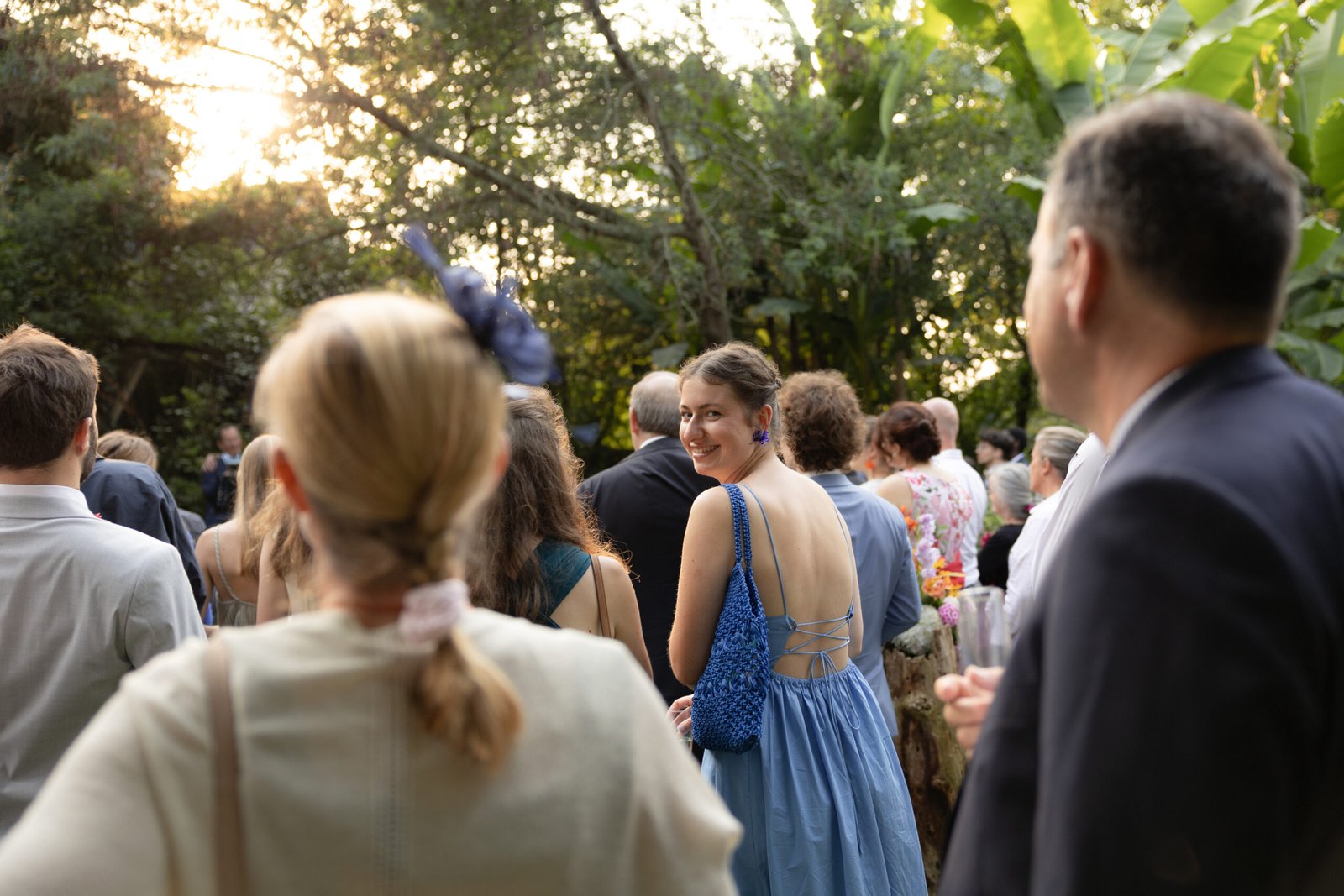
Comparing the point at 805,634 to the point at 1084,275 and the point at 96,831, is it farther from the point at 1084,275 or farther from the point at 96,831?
the point at 96,831

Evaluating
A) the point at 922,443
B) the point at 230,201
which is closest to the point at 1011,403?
the point at 230,201

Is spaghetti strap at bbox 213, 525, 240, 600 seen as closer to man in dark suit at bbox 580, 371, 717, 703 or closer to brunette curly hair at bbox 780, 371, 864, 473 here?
man in dark suit at bbox 580, 371, 717, 703

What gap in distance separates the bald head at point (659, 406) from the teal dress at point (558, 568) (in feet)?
7.11

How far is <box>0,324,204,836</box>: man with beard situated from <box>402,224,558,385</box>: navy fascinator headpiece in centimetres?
183

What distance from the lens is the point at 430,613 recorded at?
125 cm

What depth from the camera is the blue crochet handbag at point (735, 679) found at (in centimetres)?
325

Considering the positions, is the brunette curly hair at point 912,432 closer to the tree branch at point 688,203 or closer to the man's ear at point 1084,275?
the man's ear at point 1084,275

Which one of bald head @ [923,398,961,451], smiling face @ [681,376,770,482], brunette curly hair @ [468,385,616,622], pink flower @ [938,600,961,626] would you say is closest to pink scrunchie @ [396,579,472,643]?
brunette curly hair @ [468,385,616,622]

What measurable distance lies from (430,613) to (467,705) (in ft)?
0.36

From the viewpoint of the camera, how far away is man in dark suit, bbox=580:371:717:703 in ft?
16.6

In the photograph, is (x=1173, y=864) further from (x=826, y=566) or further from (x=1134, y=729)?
(x=826, y=566)

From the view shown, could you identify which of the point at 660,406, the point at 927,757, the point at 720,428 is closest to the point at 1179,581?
the point at 720,428

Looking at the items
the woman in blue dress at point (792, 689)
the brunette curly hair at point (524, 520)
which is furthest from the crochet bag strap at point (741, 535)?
the brunette curly hair at point (524, 520)

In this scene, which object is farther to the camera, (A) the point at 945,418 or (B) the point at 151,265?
(B) the point at 151,265
